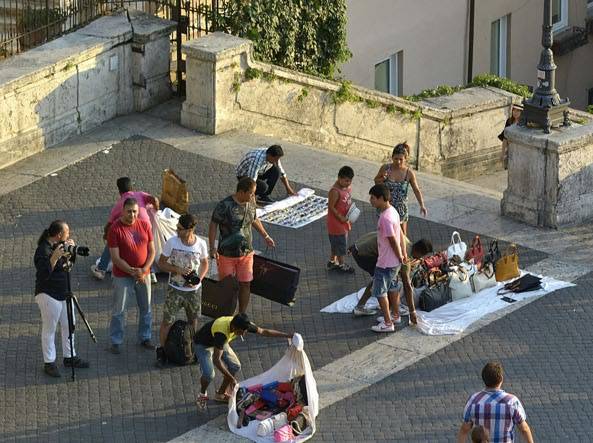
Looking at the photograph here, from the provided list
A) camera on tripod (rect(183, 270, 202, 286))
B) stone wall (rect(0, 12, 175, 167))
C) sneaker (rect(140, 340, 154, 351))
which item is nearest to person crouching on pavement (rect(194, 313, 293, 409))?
camera on tripod (rect(183, 270, 202, 286))

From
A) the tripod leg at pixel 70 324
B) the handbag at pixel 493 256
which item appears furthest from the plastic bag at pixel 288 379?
the handbag at pixel 493 256

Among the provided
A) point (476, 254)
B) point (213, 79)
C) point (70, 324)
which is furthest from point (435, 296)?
point (213, 79)

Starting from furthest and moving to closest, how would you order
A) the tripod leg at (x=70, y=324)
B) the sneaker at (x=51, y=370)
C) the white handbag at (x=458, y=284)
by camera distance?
the white handbag at (x=458, y=284) → the sneaker at (x=51, y=370) → the tripod leg at (x=70, y=324)

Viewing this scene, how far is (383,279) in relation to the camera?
15031 millimetres

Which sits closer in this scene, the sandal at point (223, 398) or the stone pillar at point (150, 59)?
the sandal at point (223, 398)

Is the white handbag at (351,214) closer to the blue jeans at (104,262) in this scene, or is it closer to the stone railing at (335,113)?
the blue jeans at (104,262)

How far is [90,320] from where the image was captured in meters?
15.5

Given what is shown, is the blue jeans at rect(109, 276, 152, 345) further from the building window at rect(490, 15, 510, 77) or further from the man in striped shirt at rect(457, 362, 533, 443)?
the building window at rect(490, 15, 510, 77)

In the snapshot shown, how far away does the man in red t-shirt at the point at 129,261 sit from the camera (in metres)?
14.5

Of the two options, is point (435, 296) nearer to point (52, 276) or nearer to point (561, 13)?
point (52, 276)

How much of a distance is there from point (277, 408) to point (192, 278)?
1.56 meters

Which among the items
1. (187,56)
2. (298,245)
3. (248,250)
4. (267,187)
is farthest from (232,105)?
(248,250)

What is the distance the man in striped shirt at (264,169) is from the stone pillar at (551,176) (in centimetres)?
269

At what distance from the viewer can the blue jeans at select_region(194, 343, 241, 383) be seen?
13641 millimetres
